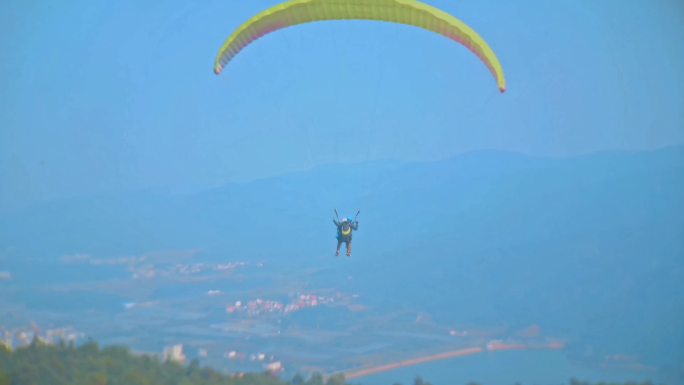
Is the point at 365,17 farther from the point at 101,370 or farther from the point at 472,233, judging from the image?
the point at 101,370

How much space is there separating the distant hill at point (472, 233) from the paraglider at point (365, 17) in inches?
106

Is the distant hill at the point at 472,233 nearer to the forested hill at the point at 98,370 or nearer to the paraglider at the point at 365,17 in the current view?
the forested hill at the point at 98,370

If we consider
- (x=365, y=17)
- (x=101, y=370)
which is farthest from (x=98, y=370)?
(x=365, y=17)

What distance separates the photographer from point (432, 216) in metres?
8.27

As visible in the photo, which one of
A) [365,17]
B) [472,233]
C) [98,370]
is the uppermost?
[365,17]

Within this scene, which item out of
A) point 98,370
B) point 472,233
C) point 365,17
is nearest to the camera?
point 365,17

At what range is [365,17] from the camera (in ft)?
17.1

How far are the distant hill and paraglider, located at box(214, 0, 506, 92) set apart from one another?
8.81ft

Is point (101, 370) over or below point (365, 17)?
below

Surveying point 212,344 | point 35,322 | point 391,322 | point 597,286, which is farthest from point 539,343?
point 35,322

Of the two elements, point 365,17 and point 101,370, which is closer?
point 365,17

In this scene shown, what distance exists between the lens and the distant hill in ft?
Answer: 25.6

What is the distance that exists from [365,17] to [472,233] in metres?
3.69

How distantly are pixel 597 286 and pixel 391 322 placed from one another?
7.15 ft
